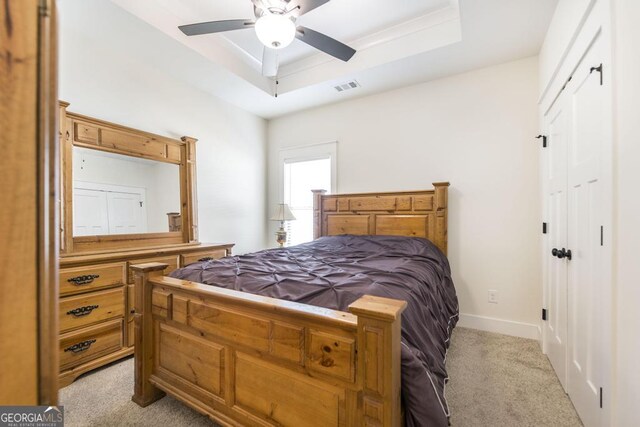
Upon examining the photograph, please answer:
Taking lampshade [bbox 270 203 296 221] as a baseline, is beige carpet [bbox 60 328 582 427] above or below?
below

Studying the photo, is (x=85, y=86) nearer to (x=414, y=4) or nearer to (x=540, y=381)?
(x=414, y=4)

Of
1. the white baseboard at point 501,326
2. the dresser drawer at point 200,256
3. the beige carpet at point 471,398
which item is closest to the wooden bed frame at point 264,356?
the beige carpet at point 471,398

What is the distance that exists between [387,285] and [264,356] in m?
0.70

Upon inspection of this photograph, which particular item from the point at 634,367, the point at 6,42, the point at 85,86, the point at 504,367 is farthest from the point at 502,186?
the point at 85,86

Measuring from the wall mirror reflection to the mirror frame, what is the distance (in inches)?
2.2

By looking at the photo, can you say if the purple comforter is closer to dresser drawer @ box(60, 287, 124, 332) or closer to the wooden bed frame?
the wooden bed frame

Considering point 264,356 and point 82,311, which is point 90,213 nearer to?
point 82,311

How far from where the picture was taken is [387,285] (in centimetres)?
149

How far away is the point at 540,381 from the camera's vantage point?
6.58 ft

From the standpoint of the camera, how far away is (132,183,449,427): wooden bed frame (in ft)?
3.28

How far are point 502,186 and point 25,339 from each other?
3.39 m

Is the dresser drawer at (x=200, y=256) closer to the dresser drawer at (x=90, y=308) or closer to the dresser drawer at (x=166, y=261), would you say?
the dresser drawer at (x=166, y=261)

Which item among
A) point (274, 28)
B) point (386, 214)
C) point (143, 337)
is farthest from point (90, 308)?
point (386, 214)
